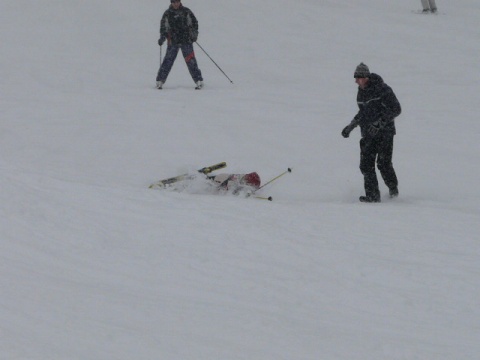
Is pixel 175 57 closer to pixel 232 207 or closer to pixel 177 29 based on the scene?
pixel 177 29

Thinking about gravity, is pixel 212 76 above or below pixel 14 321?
below

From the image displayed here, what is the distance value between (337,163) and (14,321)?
266 inches

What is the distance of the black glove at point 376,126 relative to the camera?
29.8ft

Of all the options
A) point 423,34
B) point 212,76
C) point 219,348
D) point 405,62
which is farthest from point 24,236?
point 423,34

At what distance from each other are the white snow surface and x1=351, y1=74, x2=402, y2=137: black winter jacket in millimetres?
1072

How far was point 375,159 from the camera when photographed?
31.1 feet

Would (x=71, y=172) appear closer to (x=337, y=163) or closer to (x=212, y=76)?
(x=337, y=163)

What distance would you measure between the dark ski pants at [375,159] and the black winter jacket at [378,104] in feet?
0.49

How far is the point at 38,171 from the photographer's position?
31.3 ft

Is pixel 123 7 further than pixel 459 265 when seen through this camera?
Yes

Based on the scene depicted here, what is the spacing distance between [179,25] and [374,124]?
6390 mm

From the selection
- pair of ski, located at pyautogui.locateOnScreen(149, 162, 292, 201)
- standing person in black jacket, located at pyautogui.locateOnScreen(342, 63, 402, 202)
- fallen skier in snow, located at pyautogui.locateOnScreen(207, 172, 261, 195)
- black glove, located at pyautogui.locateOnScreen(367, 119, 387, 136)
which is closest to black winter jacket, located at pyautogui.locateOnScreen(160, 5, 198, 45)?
pair of ski, located at pyautogui.locateOnScreen(149, 162, 292, 201)

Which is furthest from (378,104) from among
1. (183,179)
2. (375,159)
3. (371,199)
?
(183,179)

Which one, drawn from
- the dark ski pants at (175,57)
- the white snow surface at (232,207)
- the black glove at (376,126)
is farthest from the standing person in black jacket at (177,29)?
the black glove at (376,126)
